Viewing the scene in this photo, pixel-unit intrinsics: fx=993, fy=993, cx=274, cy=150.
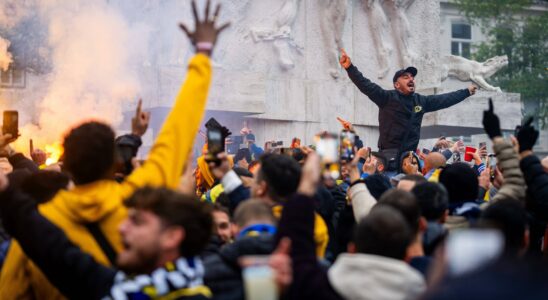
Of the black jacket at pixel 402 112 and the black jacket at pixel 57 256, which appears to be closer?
the black jacket at pixel 57 256

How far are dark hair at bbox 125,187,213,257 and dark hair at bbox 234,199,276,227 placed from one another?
0.61 m

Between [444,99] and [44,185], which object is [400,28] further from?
[44,185]

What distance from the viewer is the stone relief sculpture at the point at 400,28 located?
17.2 metres

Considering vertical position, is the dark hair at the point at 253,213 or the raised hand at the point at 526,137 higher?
the raised hand at the point at 526,137

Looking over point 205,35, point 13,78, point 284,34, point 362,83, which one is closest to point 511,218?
point 205,35

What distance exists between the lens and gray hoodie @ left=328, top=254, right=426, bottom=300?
3281 mm

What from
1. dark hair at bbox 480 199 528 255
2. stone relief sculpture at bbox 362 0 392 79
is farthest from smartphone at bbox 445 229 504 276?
stone relief sculpture at bbox 362 0 392 79

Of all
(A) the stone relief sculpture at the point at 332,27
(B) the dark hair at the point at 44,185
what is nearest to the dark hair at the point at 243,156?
(A) the stone relief sculpture at the point at 332,27

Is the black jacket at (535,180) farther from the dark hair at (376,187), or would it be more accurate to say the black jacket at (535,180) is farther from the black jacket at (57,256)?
the black jacket at (57,256)

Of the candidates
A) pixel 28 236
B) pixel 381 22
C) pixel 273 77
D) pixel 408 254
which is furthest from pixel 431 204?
pixel 381 22

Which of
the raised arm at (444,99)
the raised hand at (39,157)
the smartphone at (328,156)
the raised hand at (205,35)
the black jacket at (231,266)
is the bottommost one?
the black jacket at (231,266)

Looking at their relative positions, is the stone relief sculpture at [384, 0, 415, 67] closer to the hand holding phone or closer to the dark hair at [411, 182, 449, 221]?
the dark hair at [411, 182, 449, 221]

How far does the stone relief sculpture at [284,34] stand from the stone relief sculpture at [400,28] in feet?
7.10

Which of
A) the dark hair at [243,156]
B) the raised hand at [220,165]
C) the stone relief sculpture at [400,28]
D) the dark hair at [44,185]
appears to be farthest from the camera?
the stone relief sculpture at [400,28]
